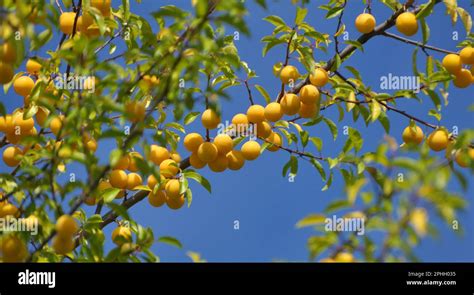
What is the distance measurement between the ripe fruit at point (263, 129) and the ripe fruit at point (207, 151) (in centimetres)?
27

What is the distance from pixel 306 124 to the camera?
10.3 ft

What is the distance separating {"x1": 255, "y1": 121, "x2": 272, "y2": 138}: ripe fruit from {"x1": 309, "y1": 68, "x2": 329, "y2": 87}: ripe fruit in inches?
13.2

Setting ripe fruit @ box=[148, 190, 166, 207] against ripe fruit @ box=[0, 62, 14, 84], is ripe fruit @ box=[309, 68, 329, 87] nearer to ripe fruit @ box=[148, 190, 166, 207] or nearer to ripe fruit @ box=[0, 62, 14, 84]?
ripe fruit @ box=[148, 190, 166, 207]

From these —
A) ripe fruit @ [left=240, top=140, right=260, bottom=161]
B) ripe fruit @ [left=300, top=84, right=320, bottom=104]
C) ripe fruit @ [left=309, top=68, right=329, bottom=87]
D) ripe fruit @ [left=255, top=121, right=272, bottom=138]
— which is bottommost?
ripe fruit @ [left=240, top=140, right=260, bottom=161]

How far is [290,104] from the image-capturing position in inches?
112

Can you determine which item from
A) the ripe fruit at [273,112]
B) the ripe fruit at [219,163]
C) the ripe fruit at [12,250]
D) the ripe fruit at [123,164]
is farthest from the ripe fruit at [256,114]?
the ripe fruit at [12,250]

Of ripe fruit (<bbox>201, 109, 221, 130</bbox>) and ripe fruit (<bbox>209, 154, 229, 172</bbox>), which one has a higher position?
ripe fruit (<bbox>201, 109, 221, 130</bbox>)

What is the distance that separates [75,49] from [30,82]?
1055mm

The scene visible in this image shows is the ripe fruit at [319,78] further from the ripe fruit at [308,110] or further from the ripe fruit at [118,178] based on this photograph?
the ripe fruit at [118,178]

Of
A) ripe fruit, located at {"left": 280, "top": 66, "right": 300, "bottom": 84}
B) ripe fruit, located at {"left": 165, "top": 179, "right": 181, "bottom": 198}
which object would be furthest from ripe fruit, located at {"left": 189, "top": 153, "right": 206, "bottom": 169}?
ripe fruit, located at {"left": 280, "top": 66, "right": 300, "bottom": 84}

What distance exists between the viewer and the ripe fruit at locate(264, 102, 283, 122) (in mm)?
2857
